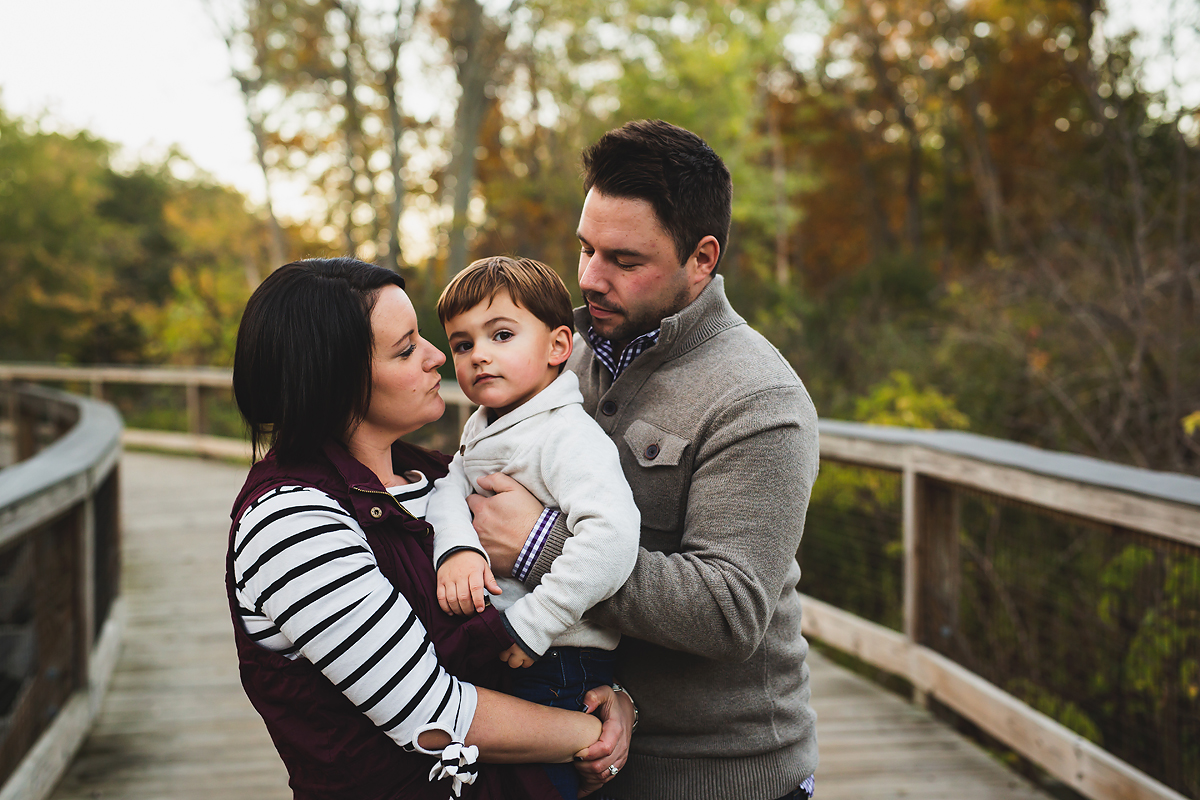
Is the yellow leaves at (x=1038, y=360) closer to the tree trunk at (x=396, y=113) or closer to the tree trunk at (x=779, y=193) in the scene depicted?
the tree trunk at (x=396, y=113)

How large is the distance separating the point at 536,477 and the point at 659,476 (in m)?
0.20

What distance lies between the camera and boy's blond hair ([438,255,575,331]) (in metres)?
1.52

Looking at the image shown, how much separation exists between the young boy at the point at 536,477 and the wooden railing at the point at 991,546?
1510mm

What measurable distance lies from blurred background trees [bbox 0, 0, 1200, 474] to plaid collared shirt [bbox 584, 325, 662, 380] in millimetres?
654

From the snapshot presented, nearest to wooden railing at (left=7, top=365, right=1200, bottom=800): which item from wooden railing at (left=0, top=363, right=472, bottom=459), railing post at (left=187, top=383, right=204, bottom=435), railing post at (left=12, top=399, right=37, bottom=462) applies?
railing post at (left=12, top=399, right=37, bottom=462)

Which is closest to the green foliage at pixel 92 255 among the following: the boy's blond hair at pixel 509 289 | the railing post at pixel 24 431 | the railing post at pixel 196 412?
the railing post at pixel 196 412

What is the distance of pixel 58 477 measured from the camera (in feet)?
9.99

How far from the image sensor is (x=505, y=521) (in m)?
1.41

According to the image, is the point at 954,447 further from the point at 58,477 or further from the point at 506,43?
the point at 506,43

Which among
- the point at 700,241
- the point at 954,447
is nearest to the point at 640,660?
the point at 700,241

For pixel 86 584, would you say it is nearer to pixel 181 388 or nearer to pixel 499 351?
pixel 499 351

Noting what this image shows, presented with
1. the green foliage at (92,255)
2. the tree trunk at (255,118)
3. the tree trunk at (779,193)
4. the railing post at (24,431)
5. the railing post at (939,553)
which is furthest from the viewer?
the tree trunk at (779,193)

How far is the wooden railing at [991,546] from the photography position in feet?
7.68

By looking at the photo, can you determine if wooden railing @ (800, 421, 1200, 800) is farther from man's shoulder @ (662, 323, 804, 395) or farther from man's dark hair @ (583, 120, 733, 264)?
man's dark hair @ (583, 120, 733, 264)
